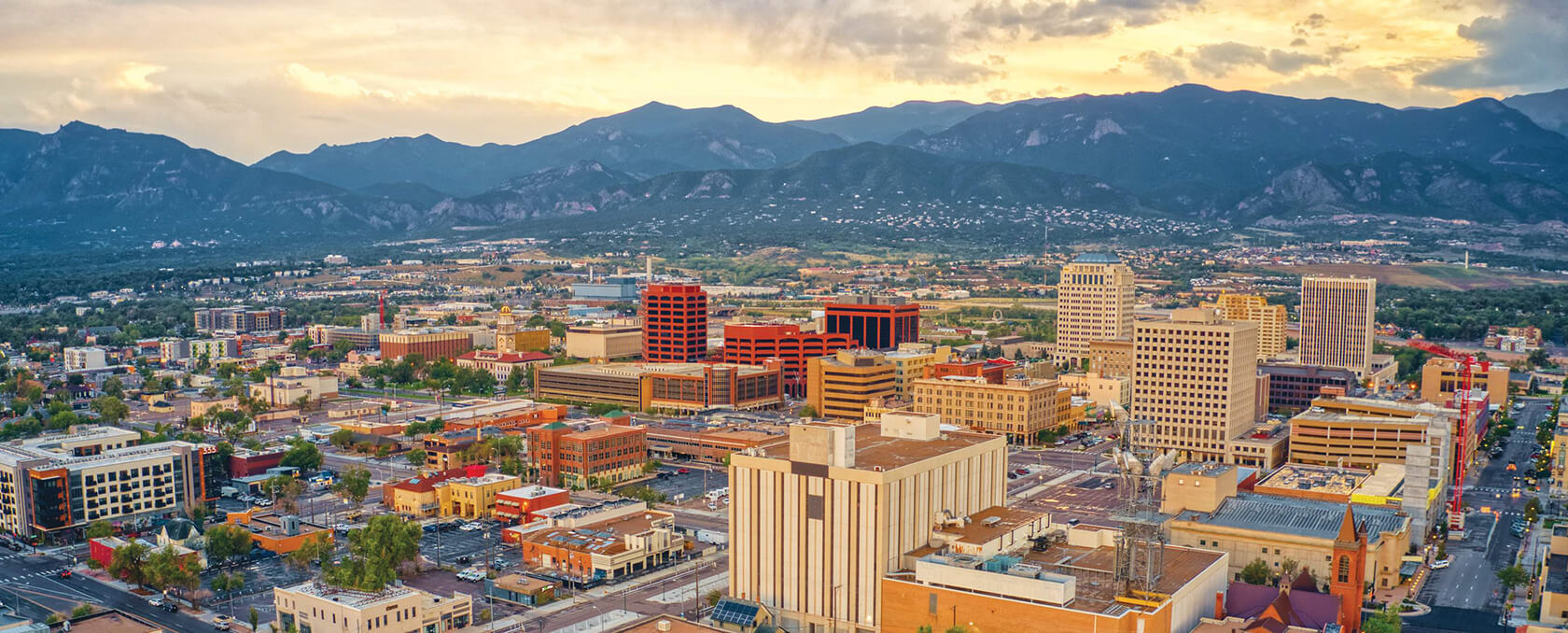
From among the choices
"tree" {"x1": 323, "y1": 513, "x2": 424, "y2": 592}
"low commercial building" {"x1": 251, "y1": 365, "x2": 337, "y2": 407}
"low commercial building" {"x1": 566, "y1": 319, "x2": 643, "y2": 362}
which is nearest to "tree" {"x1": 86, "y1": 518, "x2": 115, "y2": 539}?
"tree" {"x1": 323, "y1": 513, "x2": 424, "y2": 592}

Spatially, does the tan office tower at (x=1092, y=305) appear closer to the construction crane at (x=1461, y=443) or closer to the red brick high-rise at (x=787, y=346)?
the red brick high-rise at (x=787, y=346)

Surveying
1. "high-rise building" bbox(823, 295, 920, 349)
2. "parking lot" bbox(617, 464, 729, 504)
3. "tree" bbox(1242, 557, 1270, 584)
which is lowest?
"parking lot" bbox(617, 464, 729, 504)

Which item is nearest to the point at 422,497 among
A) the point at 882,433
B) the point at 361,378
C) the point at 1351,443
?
the point at 882,433

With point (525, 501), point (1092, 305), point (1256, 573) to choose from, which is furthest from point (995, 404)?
point (1256, 573)

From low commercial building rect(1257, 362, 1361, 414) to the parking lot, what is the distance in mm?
59360

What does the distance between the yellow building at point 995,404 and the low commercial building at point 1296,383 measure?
25.0 meters

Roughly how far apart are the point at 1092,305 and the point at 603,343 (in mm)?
64094

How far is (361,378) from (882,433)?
111m

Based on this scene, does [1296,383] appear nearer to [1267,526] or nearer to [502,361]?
[1267,526]

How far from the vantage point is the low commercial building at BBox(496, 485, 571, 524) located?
79.2 m

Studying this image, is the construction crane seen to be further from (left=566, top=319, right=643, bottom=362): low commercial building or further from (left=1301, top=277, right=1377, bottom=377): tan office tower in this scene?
(left=566, top=319, right=643, bottom=362): low commercial building

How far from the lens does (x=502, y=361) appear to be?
156 metres

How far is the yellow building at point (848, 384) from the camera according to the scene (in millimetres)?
121500

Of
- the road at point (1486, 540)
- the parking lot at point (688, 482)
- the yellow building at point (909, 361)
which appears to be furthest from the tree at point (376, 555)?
the yellow building at point (909, 361)
